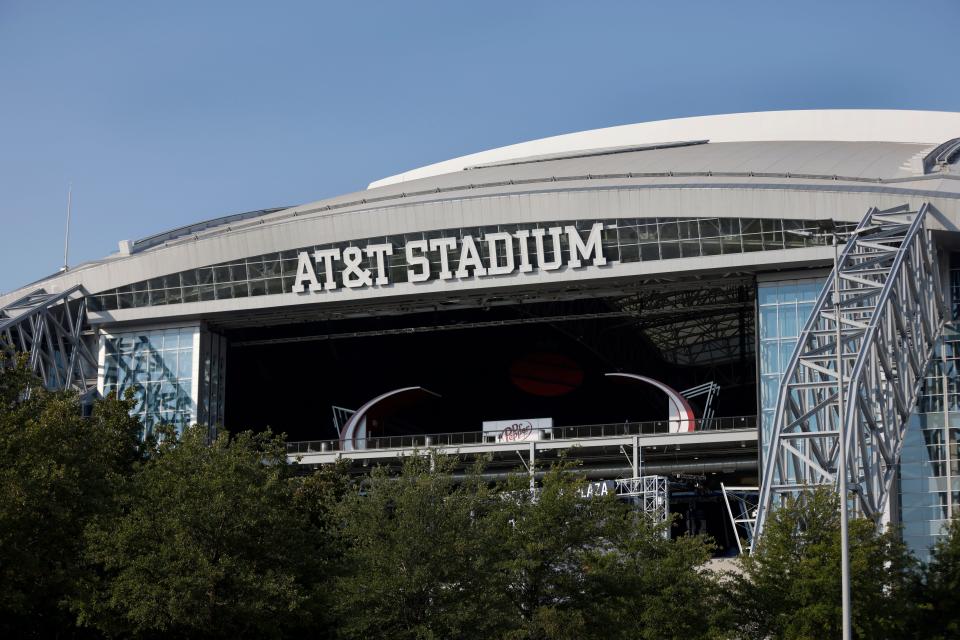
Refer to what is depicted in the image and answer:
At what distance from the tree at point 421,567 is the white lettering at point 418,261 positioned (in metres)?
32.5

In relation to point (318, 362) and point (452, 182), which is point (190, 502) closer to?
point (452, 182)

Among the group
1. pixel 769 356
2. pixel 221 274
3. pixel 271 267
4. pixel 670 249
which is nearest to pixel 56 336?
pixel 221 274

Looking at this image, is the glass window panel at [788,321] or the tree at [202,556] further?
the glass window panel at [788,321]

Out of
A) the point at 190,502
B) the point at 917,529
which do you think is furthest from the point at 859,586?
the point at 917,529

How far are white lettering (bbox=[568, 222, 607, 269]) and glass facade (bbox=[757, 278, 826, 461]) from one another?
27.7 feet

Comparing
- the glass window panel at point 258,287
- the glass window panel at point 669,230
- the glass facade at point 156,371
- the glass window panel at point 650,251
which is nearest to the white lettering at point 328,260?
the glass window panel at point 258,287

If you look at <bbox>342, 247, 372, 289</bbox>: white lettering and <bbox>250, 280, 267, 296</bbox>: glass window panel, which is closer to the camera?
<bbox>342, 247, 372, 289</bbox>: white lettering

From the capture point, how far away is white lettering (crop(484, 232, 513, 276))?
245ft

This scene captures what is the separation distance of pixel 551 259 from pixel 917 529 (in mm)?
22794

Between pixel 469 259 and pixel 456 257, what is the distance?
2.99 feet

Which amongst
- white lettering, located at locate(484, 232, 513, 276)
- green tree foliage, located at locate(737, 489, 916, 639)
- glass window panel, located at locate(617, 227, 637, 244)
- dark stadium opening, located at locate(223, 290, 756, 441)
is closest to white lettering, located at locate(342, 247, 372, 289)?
white lettering, located at locate(484, 232, 513, 276)

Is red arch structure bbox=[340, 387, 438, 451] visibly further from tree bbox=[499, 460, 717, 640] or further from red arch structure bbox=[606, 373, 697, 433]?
tree bbox=[499, 460, 717, 640]

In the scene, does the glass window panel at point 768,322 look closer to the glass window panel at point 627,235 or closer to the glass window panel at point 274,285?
the glass window panel at point 627,235

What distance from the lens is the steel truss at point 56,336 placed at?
78.5 m
